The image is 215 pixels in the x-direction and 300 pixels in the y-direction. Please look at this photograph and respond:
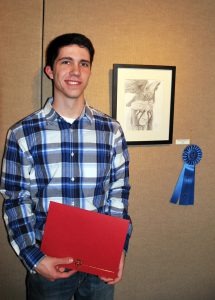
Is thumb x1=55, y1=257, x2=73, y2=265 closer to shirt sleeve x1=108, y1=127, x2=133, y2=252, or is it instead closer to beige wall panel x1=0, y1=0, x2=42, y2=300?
shirt sleeve x1=108, y1=127, x2=133, y2=252

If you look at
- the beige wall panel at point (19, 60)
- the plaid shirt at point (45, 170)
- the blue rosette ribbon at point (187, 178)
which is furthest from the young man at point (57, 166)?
the blue rosette ribbon at point (187, 178)

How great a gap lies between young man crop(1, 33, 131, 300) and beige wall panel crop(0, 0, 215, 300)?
1.07ft

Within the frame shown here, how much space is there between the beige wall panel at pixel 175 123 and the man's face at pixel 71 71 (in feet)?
1.06

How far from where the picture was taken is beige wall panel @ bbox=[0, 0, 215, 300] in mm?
1593

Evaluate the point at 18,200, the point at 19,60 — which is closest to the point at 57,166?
the point at 18,200

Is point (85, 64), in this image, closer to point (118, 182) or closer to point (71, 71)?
point (71, 71)

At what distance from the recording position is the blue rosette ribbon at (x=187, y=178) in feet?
6.03

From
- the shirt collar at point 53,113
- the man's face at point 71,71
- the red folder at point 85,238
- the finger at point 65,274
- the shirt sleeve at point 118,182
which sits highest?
the man's face at point 71,71

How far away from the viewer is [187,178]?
1.86 metres

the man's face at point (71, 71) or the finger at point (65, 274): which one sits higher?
the man's face at point (71, 71)

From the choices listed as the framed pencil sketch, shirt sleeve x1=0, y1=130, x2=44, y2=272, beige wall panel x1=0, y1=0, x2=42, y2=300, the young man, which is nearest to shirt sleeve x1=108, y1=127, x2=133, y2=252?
the young man

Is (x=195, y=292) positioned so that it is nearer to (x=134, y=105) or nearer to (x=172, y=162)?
(x=172, y=162)

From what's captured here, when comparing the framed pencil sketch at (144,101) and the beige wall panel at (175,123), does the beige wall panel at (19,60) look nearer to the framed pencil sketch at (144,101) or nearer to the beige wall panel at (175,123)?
the beige wall panel at (175,123)

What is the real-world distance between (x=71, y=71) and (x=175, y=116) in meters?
0.79
